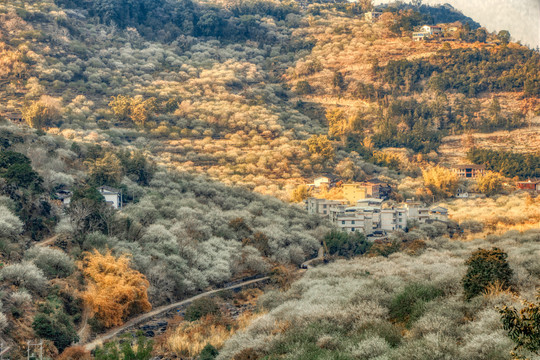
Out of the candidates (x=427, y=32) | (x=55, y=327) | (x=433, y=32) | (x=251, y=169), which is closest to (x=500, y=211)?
(x=251, y=169)

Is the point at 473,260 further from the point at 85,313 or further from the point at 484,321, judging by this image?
the point at 85,313

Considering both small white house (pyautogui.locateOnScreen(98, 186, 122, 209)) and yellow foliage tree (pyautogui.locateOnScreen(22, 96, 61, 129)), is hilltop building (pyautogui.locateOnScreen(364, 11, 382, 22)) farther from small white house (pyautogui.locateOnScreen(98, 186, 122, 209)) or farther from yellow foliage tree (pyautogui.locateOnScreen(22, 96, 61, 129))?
small white house (pyautogui.locateOnScreen(98, 186, 122, 209))

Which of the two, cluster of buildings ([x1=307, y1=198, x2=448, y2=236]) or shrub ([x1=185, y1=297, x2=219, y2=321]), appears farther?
cluster of buildings ([x1=307, y1=198, x2=448, y2=236])

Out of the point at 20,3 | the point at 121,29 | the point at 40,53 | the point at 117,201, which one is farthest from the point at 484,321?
the point at 121,29

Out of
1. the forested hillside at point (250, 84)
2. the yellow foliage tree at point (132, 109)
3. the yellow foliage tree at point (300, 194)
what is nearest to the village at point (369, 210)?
the yellow foliage tree at point (300, 194)

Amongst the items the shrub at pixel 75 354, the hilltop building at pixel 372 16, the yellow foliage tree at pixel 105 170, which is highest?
the hilltop building at pixel 372 16

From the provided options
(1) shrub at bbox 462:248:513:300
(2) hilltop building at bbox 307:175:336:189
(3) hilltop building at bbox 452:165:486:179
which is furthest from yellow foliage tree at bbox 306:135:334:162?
(1) shrub at bbox 462:248:513:300

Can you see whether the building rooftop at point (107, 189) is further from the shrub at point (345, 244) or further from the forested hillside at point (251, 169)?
the shrub at point (345, 244)

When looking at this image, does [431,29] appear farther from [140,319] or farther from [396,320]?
[396,320]
